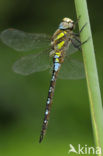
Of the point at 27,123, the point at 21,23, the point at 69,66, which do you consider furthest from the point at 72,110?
the point at 21,23

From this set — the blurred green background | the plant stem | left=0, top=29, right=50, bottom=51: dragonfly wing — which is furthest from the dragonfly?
the blurred green background

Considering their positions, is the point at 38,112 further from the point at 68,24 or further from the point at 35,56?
the point at 68,24

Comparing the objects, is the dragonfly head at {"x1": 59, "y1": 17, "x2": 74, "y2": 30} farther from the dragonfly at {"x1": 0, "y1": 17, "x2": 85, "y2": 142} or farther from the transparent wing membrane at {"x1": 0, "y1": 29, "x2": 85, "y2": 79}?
the transparent wing membrane at {"x1": 0, "y1": 29, "x2": 85, "y2": 79}

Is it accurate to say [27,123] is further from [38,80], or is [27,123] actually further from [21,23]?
[21,23]

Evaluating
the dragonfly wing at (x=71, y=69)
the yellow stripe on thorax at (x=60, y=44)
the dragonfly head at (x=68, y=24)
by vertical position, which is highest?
the dragonfly head at (x=68, y=24)

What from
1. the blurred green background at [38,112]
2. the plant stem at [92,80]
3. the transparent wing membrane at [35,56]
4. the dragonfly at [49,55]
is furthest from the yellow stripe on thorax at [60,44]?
the blurred green background at [38,112]

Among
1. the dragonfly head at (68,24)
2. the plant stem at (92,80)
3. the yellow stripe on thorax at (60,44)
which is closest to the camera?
the plant stem at (92,80)

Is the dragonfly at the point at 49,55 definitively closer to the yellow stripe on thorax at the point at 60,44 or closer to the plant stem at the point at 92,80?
the yellow stripe on thorax at the point at 60,44
